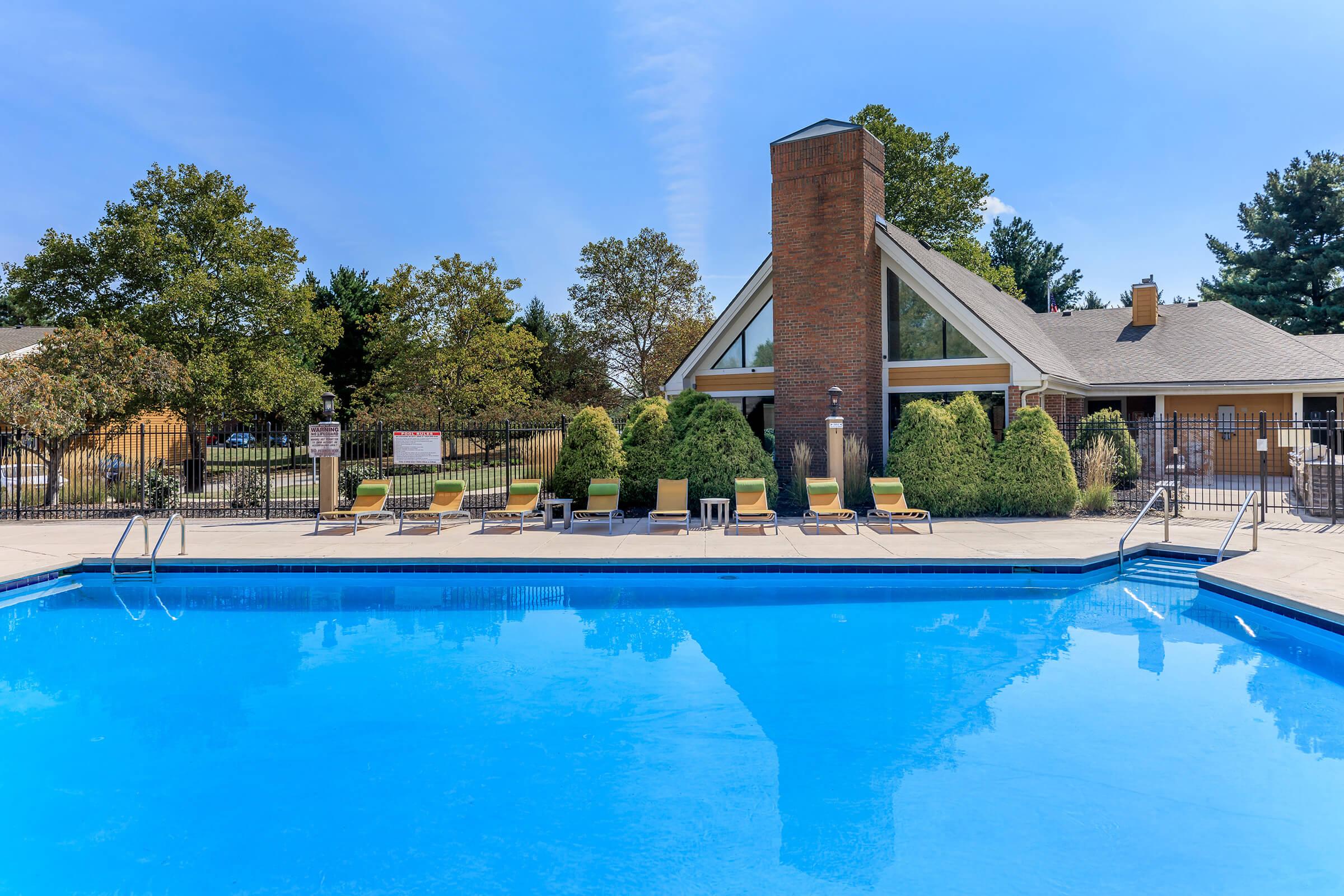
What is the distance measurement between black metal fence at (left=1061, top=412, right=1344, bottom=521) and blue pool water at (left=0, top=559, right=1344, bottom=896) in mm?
6876

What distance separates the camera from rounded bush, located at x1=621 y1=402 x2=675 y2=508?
14406mm

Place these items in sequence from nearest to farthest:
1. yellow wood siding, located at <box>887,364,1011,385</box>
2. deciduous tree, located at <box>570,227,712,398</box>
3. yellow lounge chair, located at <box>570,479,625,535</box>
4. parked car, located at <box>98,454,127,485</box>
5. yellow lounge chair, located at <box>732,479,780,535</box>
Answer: yellow lounge chair, located at <box>732,479,780,535</box> → yellow lounge chair, located at <box>570,479,625,535</box> → yellow wood siding, located at <box>887,364,1011,385</box> → parked car, located at <box>98,454,127,485</box> → deciduous tree, located at <box>570,227,712,398</box>

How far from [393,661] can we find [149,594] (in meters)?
4.98

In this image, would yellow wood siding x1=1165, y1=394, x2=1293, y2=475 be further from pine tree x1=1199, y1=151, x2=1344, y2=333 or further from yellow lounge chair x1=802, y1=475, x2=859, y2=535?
pine tree x1=1199, y1=151, x2=1344, y2=333

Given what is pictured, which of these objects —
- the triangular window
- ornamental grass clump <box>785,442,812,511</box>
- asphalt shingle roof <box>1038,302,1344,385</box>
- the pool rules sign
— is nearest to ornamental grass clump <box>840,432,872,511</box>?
ornamental grass clump <box>785,442,812,511</box>

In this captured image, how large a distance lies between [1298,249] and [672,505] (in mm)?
32310

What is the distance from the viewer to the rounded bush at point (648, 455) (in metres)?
14.4

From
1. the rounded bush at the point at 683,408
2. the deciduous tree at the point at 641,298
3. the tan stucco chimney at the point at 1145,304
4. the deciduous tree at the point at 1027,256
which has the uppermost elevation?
the deciduous tree at the point at 1027,256

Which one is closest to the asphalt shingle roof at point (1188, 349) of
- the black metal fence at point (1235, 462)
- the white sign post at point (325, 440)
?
the black metal fence at point (1235, 462)

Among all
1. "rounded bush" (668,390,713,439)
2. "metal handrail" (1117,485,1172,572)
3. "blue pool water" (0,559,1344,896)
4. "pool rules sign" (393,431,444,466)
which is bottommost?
"blue pool water" (0,559,1344,896)

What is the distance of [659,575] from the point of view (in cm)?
988

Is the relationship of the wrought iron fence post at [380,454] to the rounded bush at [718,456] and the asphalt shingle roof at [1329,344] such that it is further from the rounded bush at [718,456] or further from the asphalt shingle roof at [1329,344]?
the asphalt shingle roof at [1329,344]

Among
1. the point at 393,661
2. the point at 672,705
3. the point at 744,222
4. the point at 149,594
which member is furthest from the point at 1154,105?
the point at 149,594

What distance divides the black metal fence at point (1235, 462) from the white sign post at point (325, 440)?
1490 centimetres
